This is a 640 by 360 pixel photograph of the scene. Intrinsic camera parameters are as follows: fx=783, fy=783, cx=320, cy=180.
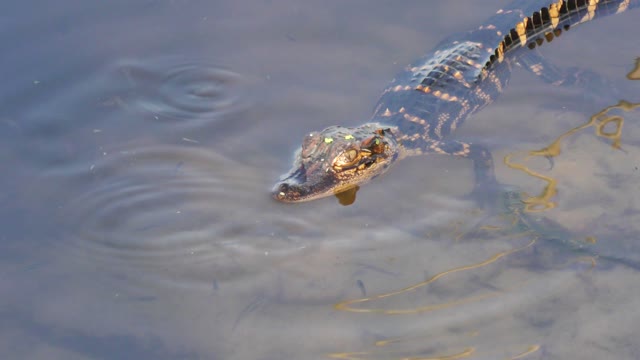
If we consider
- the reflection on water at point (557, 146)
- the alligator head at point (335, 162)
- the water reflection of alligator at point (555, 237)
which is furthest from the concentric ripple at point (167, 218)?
the reflection on water at point (557, 146)

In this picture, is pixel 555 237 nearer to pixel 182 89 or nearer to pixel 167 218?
pixel 167 218

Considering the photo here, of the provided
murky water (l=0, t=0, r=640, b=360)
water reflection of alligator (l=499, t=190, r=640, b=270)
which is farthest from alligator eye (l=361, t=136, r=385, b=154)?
water reflection of alligator (l=499, t=190, r=640, b=270)

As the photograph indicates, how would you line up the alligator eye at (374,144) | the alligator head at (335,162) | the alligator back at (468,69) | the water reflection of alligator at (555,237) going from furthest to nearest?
the alligator back at (468,69), the alligator eye at (374,144), the alligator head at (335,162), the water reflection of alligator at (555,237)

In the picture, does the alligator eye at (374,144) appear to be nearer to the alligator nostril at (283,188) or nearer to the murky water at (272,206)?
the murky water at (272,206)

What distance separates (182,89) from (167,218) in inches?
64.5

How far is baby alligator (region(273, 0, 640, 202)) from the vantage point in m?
6.34

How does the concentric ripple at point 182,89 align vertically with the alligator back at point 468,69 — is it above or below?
below

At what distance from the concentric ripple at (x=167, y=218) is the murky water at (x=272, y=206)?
16 mm

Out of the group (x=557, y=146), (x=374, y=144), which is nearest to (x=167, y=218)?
(x=374, y=144)

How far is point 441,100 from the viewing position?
23.4 ft

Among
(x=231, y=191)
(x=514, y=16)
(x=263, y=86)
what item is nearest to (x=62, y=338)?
(x=231, y=191)

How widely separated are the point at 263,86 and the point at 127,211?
1.92m

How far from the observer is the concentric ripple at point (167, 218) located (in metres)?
5.41

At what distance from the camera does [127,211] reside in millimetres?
5816
